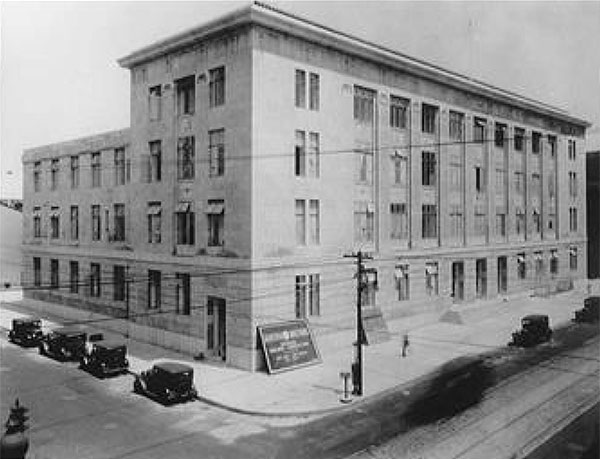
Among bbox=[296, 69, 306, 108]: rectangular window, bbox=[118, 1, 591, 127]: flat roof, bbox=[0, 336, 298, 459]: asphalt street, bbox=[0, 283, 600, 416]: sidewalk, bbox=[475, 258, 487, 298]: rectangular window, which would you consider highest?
bbox=[118, 1, 591, 127]: flat roof

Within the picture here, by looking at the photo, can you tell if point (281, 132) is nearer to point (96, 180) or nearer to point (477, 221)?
point (96, 180)

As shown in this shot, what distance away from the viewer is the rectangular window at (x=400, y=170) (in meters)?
40.6

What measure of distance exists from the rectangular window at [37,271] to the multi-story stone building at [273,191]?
11.2 inches

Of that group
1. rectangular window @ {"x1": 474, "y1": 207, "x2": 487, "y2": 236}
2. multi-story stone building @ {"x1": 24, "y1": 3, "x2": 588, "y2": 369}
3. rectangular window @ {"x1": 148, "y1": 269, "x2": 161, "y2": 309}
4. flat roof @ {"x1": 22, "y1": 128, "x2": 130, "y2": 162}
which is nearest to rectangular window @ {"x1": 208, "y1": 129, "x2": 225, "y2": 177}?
multi-story stone building @ {"x1": 24, "y1": 3, "x2": 588, "y2": 369}

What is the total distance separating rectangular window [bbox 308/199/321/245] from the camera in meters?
33.7

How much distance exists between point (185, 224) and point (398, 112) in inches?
663

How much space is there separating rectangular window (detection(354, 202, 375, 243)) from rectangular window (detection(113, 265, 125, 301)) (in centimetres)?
1632

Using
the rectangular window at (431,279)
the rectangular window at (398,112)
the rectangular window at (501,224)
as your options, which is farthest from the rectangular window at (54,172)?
the rectangular window at (501,224)

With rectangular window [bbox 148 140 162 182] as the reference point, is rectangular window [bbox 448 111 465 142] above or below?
above

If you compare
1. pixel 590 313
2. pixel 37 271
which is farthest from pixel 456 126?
pixel 37 271

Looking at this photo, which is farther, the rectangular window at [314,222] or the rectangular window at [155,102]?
the rectangular window at [155,102]

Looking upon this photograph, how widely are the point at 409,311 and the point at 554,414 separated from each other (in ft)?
57.4

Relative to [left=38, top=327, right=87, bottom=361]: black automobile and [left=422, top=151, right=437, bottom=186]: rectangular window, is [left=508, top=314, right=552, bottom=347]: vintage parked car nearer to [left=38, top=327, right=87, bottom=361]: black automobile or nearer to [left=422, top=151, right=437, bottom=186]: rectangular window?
[left=422, top=151, right=437, bottom=186]: rectangular window

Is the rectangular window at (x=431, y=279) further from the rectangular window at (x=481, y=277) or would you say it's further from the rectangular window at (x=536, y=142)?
the rectangular window at (x=536, y=142)
